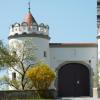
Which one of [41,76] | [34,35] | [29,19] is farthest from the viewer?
[29,19]

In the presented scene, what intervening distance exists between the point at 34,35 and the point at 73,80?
677cm

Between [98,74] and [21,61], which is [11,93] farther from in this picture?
[98,74]

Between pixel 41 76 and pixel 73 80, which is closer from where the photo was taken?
pixel 41 76

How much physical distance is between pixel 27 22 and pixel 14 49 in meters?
3.65

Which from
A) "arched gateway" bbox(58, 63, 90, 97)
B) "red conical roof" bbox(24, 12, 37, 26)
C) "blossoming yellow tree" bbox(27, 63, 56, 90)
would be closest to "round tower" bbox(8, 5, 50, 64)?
"red conical roof" bbox(24, 12, 37, 26)

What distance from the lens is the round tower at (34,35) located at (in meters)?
52.4

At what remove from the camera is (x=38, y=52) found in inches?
2062

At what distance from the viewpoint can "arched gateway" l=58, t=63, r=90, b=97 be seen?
53875mm

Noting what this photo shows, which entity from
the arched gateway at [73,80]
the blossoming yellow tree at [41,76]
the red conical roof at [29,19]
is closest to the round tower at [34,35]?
the red conical roof at [29,19]

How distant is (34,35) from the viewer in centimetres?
5244

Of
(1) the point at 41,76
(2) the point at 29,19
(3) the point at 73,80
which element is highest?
(2) the point at 29,19

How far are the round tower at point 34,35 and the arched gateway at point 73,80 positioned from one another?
268 cm

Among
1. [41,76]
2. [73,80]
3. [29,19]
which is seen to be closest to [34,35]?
[29,19]

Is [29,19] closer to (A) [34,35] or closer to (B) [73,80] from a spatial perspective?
(A) [34,35]
